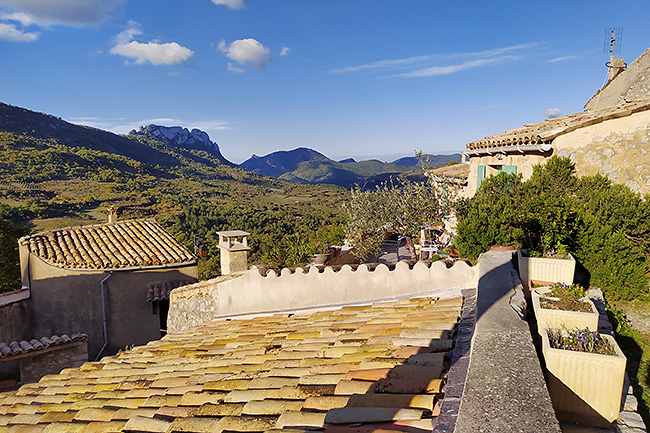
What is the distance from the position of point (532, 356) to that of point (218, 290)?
6730 mm

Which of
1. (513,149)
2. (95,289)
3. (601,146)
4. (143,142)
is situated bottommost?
(95,289)

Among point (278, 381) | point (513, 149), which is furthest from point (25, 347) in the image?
point (513, 149)

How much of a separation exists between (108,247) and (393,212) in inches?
400

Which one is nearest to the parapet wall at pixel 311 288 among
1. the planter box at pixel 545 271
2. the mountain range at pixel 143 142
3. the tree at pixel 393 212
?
the planter box at pixel 545 271

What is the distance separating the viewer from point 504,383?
2008 mm

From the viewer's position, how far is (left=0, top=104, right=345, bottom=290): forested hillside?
3503cm

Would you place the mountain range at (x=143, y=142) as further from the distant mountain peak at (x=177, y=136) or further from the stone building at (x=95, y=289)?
the stone building at (x=95, y=289)

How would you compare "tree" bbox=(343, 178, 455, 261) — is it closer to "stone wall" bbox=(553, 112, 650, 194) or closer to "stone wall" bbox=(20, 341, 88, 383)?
"stone wall" bbox=(553, 112, 650, 194)

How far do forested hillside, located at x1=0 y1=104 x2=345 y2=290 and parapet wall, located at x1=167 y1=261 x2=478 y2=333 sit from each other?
44.6 feet

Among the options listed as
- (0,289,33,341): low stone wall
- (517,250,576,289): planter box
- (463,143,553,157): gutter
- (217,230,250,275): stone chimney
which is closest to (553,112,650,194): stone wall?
(463,143,553,157): gutter

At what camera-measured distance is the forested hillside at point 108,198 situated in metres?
35.0

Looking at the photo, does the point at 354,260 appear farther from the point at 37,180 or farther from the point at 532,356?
the point at 37,180

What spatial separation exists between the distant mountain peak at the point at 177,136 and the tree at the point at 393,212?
141 meters

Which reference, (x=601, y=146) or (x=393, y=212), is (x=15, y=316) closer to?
(x=393, y=212)
